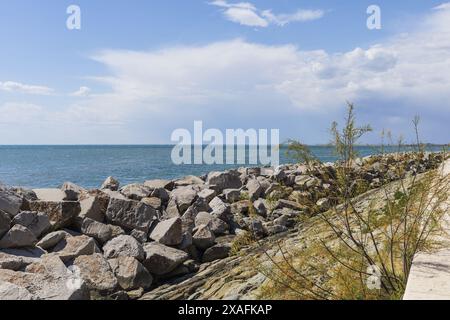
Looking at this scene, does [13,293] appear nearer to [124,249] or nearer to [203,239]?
[124,249]

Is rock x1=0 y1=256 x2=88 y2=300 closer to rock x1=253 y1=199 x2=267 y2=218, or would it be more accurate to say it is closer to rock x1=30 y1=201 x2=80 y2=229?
rock x1=30 y1=201 x2=80 y2=229

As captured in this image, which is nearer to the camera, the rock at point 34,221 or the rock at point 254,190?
the rock at point 34,221

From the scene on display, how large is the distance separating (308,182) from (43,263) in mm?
10198

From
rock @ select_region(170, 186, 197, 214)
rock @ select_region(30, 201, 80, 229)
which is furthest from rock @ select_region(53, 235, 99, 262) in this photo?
rock @ select_region(170, 186, 197, 214)

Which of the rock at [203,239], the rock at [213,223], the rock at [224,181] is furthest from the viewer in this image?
the rock at [224,181]

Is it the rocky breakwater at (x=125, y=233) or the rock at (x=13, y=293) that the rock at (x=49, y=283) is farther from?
the rock at (x=13, y=293)

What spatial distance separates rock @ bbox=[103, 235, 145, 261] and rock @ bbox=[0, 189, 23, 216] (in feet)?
6.04

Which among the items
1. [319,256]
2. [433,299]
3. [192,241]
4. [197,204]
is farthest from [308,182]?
[433,299]

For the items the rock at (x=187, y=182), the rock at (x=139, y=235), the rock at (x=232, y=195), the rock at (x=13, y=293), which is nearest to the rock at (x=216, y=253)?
the rock at (x=139, y=235)

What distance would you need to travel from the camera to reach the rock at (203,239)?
9953 mm

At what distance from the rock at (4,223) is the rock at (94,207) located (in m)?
1.59
